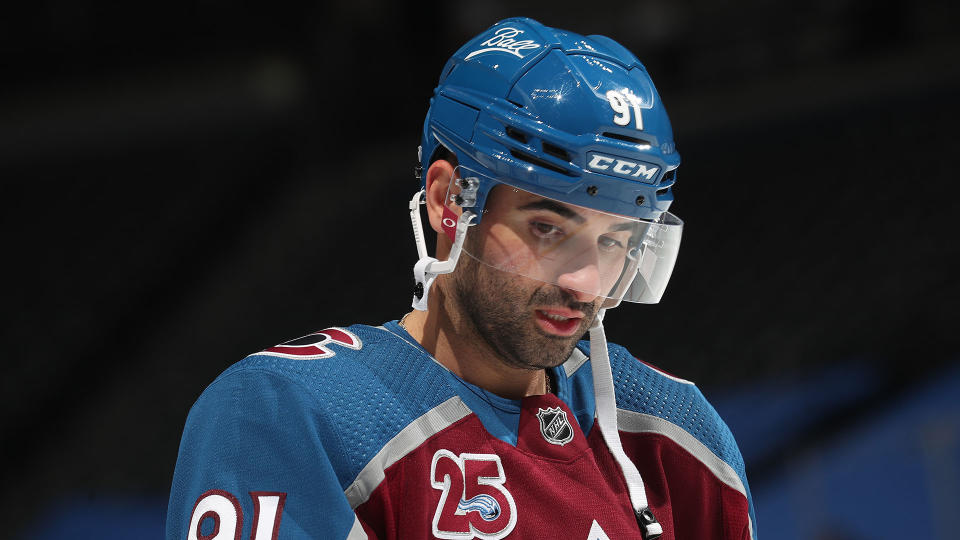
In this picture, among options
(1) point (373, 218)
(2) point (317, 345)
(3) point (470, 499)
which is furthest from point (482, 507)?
(1) point (373, 218)

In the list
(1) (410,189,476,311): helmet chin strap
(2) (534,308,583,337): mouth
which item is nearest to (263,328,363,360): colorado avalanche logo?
(1) (410,189,476,311): helmet chin strap

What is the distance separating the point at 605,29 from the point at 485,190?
595 cm

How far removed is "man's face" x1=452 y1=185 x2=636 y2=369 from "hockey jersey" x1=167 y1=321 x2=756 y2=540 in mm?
97

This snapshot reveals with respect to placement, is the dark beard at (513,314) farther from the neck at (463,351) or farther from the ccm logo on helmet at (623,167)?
the ccm logo on helmet at (623,167)

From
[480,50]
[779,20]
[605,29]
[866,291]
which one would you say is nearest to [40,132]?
[605,29]

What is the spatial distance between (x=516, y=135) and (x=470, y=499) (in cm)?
49

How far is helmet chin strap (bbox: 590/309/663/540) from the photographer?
1.59 metres

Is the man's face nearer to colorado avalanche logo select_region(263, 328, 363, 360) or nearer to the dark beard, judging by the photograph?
the dark beard

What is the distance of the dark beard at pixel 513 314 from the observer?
154cm

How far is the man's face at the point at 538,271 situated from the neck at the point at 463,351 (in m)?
0.03

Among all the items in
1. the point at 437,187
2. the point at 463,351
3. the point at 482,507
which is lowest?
the point at 482,507

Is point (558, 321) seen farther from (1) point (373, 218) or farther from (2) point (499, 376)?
(1) point (373, 218)

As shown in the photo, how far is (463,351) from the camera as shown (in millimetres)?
1612

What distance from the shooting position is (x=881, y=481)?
15.2ft
